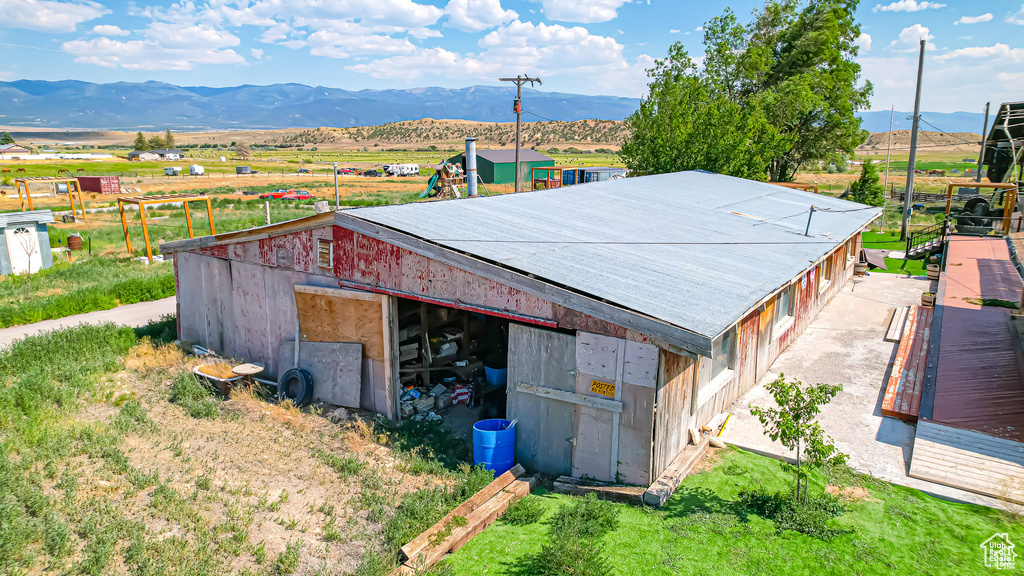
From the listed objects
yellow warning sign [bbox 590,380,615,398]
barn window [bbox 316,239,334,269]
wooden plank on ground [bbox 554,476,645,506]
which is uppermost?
barn window [bbox 316,239,334,269]

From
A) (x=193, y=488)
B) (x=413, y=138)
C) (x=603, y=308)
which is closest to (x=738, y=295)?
(x=603, y=308)

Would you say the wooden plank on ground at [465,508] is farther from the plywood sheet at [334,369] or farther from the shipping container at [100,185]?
the shipping container at [100,185]

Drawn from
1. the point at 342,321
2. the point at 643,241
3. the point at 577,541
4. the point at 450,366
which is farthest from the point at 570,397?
the point at 342,321

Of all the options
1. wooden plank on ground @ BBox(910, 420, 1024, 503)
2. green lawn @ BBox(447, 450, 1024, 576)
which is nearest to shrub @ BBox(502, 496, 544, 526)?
green lawn @ BBox(447, 450, 1024, 576)

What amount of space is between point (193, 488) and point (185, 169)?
318 feet

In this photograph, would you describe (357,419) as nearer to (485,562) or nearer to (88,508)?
(88,508)

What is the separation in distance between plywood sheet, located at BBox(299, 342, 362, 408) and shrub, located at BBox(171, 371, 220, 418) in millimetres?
1921

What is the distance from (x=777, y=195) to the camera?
24.9m

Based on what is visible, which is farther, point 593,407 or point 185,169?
point 185,169

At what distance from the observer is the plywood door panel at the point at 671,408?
353 inches

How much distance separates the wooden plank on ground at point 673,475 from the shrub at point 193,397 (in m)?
8.47

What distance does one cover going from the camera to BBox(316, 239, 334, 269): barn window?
1216 cm

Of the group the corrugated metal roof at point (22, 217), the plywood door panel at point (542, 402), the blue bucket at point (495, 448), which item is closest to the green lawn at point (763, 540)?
the plywood door panel at point (542, 402)

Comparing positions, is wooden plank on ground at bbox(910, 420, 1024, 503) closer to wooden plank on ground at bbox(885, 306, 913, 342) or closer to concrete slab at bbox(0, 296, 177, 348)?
wooden plank on ground at bbox(885, 306, 913, 342)
